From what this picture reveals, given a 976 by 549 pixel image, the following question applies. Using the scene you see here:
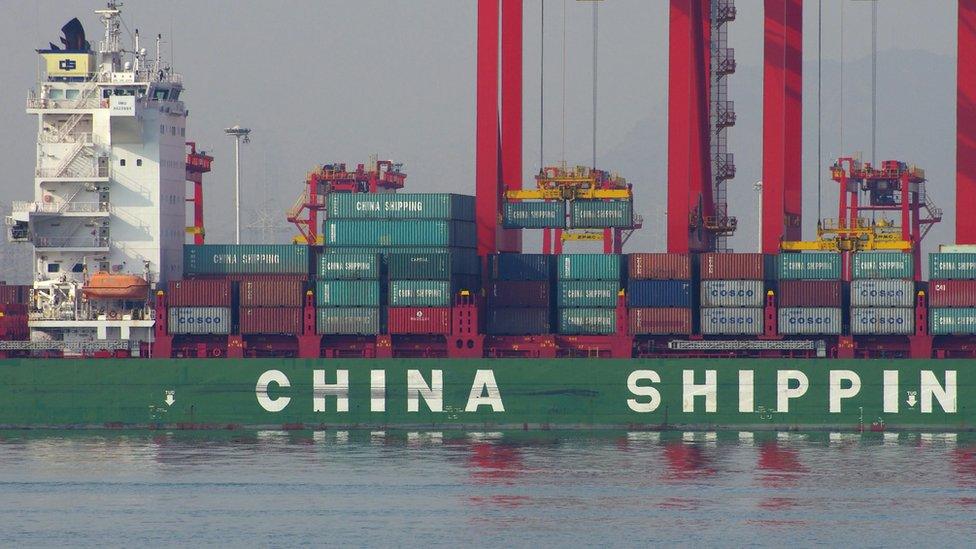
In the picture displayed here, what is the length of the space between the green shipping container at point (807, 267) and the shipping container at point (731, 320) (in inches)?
67.3

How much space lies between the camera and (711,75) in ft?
232

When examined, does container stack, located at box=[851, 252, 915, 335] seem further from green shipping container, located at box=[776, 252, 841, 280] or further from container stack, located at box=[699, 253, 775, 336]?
container stack, located at box=[699, 253, 775, 336]

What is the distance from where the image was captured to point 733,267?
5966cm

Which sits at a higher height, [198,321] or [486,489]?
[198,321]

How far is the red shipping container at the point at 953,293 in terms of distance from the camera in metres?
58.6

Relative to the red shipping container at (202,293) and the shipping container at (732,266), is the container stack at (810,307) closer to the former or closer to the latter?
the shipping container at (732,266)

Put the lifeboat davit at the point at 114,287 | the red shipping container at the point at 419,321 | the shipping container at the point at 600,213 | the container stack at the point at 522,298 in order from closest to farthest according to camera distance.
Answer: the red shipping container at the point at 419,321
the container stack at the point at 522,298
the lifeboat davit at the point at 114,287
the shipping container at the point at 600,213

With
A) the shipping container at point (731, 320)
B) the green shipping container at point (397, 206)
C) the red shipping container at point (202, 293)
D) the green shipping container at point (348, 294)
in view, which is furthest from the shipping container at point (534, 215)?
the red shipping container at point (202, 293)

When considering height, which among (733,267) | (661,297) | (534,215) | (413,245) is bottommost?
(661,297)

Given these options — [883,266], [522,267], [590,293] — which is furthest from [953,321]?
[522,267]

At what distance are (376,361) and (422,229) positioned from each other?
4766mm

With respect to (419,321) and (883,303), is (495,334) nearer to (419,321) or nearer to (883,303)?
(419,321)

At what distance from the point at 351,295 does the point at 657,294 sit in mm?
10354

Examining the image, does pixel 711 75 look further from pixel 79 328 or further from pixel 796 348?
pixel 79 328
